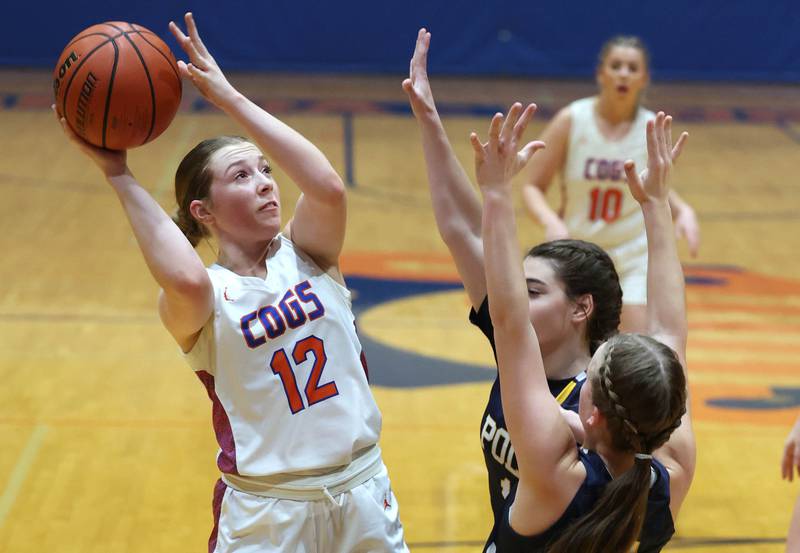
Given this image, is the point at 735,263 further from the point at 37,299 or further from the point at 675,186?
the point at 37,299

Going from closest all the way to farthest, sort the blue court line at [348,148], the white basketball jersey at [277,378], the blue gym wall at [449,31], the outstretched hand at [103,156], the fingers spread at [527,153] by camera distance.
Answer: the fingers spread at [527,153] → the outstretched hand at [103,156] → the white basketball jersey at [277,378] → the blue court line at [348,148] → the blue gym wall at [449,31]

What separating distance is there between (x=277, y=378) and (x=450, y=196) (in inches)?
26.1

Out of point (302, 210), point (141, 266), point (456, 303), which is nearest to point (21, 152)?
point (141, 266)

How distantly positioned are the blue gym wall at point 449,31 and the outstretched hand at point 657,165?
11.7 m

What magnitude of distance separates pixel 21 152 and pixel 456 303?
5713 millimetres

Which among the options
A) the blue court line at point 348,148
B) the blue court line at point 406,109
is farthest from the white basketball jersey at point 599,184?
the blue court line at point 406,109

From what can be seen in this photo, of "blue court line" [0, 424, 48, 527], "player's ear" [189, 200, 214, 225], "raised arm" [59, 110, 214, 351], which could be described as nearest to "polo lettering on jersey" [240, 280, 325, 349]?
"raised arm" [59, 110, 214, 351]

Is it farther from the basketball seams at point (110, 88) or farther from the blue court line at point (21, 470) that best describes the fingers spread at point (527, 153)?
the blue court line at point (21, 470)

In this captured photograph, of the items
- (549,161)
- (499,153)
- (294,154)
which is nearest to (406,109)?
(549,161)

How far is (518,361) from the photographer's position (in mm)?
2391

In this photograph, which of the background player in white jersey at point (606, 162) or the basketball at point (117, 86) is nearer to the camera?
the basketball at point (117, 86)

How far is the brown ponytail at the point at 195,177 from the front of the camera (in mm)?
3010

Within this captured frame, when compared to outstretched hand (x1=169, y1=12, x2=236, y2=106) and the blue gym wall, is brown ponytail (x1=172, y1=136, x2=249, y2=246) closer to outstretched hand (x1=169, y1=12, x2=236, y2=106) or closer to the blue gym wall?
outstretched hand (x1=169, y1=12, x2=236, y2=106)

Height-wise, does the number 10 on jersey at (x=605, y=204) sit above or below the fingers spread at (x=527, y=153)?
below
